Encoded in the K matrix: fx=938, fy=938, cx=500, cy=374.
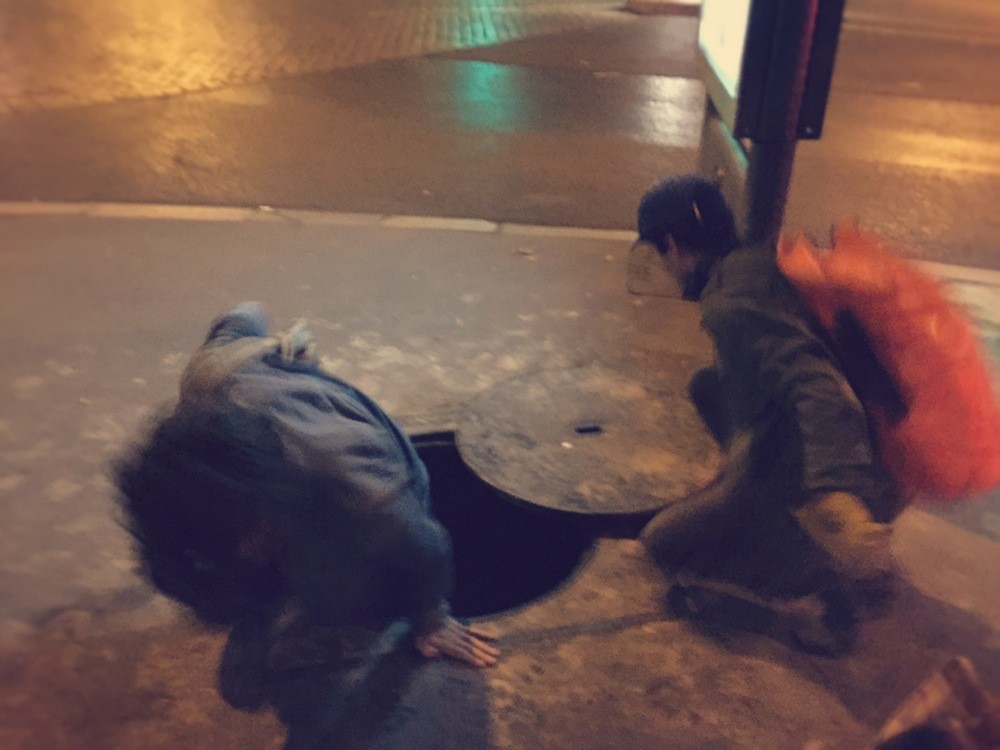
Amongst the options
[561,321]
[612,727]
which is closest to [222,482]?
[612,727]

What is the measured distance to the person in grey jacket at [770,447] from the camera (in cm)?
218

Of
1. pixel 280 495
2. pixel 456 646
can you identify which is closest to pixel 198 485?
pixel 280 495

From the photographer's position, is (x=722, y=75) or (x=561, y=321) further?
(x=561, y=321)

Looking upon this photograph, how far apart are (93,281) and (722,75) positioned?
3128 millimetres

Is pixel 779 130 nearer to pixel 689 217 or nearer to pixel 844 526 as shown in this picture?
pixel 689 217

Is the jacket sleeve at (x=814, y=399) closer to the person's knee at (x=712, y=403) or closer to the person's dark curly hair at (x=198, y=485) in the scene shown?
the person's knee at (x=712, y=403)

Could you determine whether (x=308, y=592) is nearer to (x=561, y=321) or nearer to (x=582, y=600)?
(x=582, y=600)

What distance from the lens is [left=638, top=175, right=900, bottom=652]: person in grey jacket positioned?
2180mm

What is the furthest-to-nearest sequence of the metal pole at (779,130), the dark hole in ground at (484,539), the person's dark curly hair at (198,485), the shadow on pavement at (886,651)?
the dark hole in ground at (484,539), the metal pole at (779,130), the shadow on pavement at (886,651), the person's dark curly hair at (198,485)

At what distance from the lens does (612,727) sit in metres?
2.29

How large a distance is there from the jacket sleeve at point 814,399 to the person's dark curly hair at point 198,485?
3.83 feet

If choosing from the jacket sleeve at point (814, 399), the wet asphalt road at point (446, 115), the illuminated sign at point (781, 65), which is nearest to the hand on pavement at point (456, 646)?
the jacket sleeve at point (814, 399)

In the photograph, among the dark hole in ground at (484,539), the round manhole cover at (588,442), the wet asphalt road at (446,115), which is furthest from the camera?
the wet asphalt road at (446,115)

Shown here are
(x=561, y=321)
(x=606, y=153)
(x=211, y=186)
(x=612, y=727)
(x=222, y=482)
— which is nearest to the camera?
(x=222, y=482)
